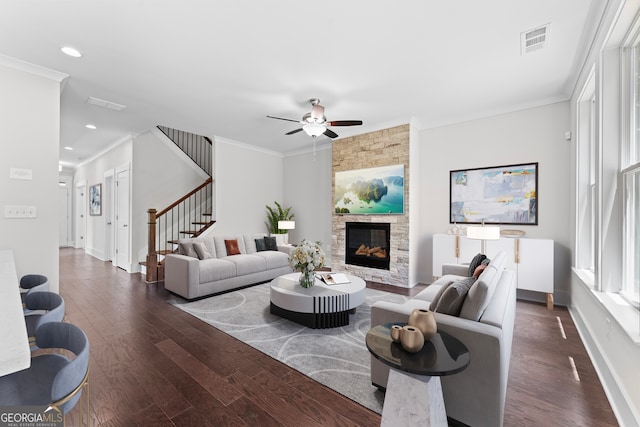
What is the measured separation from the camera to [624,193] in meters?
2.14

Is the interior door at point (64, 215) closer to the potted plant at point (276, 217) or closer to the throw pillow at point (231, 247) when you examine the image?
the potted plant at point (276, 217)

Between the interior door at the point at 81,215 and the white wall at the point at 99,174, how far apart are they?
0.29 metres

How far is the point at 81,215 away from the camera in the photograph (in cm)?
912

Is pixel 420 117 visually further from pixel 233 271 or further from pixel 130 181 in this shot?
pixel 130 181

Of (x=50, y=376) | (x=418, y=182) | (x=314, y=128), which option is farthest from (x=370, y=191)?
(x=50, y=376)

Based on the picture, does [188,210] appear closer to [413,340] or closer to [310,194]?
[310,194]

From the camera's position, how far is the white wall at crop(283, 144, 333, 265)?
21.2 feet

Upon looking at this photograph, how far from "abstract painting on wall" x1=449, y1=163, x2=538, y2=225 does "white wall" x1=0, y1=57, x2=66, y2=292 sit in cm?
555

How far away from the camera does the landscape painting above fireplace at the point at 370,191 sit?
4.88 meters

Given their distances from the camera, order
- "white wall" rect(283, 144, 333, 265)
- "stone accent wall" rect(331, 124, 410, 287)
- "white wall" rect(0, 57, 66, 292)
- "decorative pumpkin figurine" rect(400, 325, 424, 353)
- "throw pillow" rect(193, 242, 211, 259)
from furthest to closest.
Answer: "white wall" rect(283, 144, 333, 265) < "stone accent wall" rect(331, 124, 410, 287) < "throw pillow" rect(193, 242, 211, 259) < "white wall" rect(0, 57, 66, 292) < "decorative pumpkin figurine" rect(400, 325, 424, 353)

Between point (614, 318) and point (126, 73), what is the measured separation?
4998mm

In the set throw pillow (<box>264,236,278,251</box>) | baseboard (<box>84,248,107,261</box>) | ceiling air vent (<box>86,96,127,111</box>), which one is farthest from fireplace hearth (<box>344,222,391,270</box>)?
baseboard (<box>84,248,107,261</box>)

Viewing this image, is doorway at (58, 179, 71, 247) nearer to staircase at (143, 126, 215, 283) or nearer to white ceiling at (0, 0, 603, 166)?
Answer: staircase at (143, 126, 215, 283)

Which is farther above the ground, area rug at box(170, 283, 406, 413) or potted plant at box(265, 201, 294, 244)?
potted plant at box(265, 201, 294, 244)
